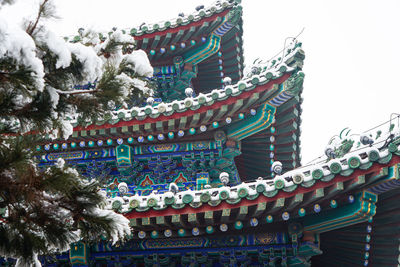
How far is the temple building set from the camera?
688 cm

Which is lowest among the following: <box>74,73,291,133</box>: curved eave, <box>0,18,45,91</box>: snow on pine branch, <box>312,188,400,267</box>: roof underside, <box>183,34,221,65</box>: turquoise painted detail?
<box>312,188,400,267</box>: roof underside

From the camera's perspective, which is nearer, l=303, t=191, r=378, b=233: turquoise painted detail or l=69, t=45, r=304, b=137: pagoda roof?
l=303, t=191, r=378, b=233: turquoise painted detail

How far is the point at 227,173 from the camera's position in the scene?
906cm

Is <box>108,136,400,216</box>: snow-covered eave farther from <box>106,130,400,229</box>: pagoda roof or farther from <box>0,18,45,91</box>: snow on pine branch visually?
<box>0,18,45,91</box>: snow on pine branch

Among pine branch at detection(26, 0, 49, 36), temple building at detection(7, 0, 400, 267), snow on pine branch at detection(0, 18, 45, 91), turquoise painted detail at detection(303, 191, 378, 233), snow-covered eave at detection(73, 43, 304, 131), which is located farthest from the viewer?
snow-covered eave at detection(73, 43, 304, 131)

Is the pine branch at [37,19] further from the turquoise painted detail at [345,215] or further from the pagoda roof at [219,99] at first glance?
the pagoda roof at [219,99]

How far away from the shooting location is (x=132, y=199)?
7324mm

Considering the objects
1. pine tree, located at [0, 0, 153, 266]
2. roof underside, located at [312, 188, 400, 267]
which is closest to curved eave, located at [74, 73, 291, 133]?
roof underside, located at [312, 188, 400, 267]

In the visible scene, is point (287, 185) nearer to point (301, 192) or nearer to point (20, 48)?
point (301, 192)

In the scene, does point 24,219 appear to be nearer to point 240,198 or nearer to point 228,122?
point 240,198

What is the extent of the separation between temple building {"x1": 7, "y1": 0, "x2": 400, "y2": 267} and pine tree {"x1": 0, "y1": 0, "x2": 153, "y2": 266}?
3.53 feet

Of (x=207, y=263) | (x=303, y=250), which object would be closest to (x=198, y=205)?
(x=207, y=263)

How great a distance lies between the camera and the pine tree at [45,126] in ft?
12.1

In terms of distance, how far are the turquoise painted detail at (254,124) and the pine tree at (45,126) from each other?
17.3 ft
